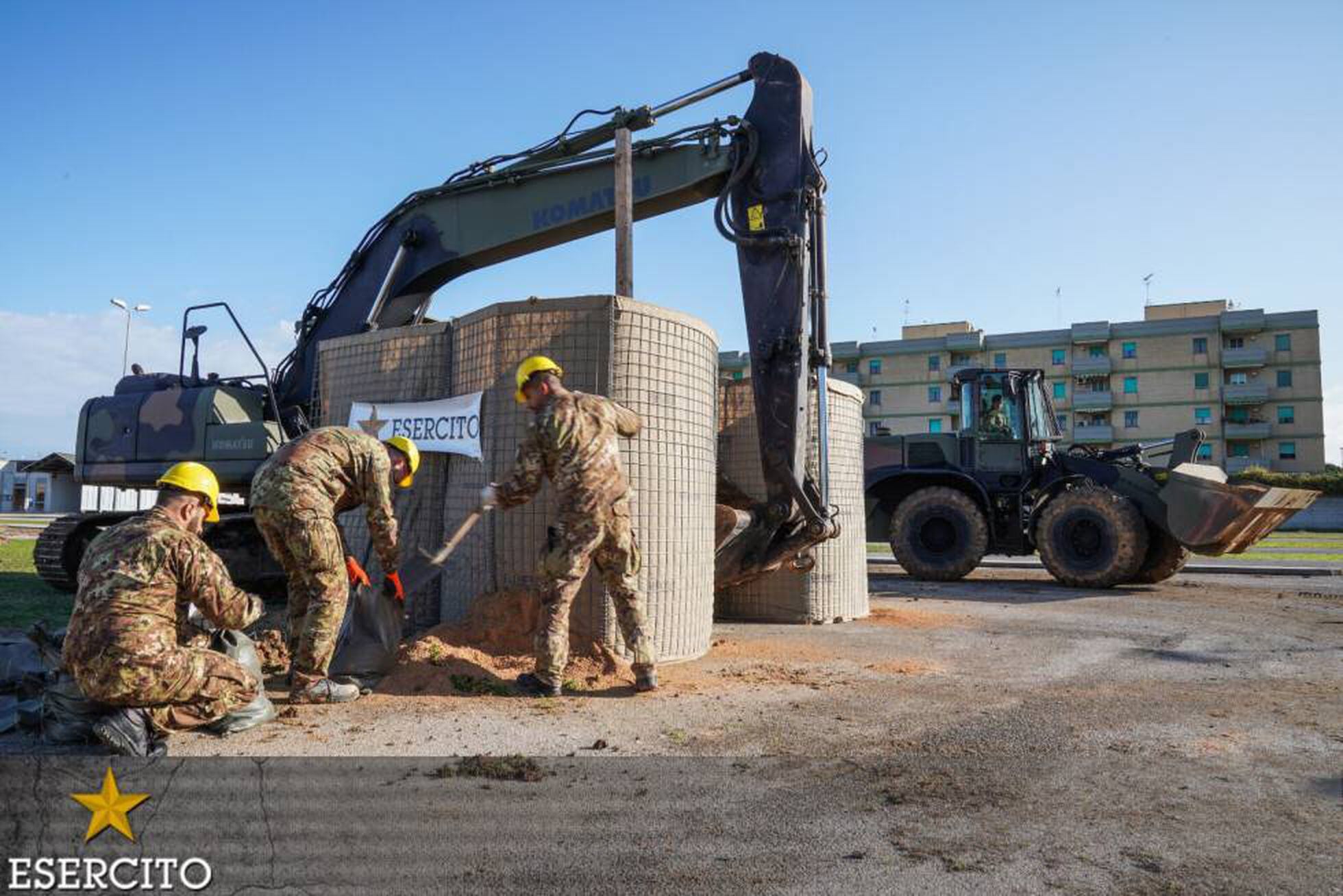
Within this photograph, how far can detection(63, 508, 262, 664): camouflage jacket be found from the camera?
368 cm

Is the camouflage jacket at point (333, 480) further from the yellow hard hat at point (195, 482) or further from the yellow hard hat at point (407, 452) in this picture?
the yellow hard hat at point (195, 482)

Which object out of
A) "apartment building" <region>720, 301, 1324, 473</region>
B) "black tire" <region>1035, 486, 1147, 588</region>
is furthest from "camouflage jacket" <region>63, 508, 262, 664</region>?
"apartment building" <region>720, 301, 1324, 473</region>

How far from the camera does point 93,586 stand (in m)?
3.70

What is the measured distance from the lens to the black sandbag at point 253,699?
13.4 feet

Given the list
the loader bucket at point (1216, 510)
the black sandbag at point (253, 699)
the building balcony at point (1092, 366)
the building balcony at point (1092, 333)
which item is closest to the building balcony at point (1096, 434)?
the building balcony at point (1092, 366)

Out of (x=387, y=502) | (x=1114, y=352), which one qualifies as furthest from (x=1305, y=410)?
(x=387, y=502)

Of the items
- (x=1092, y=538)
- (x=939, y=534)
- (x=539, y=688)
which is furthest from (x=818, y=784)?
(x=939, y=534)

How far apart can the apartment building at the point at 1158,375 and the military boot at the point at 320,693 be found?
152ft

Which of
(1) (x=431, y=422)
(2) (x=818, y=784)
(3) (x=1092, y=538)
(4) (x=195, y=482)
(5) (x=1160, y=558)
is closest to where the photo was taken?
(2) (x=818, y=784)

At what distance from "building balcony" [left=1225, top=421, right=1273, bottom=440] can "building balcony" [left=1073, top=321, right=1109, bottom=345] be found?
9.23 meters

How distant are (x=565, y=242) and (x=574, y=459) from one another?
12.1ft

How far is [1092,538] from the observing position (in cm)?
1180

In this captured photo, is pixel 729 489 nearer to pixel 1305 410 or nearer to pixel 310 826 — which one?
pixel 310 826

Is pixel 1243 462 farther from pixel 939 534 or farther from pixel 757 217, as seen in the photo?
pixel 757 217
